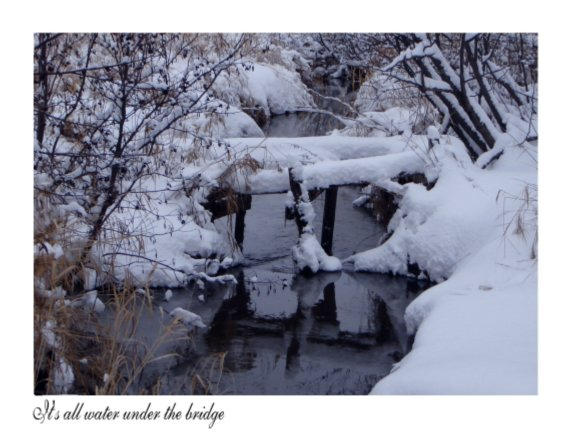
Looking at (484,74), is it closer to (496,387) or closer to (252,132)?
(252,132)

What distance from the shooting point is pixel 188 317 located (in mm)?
4688

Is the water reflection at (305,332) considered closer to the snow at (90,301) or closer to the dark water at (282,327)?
the dark water at (282,327)

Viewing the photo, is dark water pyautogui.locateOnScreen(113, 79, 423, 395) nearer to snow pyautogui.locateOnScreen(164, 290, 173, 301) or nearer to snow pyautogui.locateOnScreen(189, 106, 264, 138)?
snow pyautogui.locateOnScreen(164, 290, 173, 301)

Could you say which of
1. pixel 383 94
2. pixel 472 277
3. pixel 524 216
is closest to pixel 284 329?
pixel 472 277

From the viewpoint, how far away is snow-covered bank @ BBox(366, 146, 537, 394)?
315cm

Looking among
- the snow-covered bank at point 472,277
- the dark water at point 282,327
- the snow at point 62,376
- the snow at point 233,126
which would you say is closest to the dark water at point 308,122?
the snow at point 233,126

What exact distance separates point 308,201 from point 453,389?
9.94ft

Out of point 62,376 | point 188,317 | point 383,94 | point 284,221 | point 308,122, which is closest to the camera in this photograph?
point 62,376

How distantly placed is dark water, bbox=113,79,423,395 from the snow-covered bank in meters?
0.32

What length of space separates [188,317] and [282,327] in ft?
1.99

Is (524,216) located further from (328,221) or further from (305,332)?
(328,221)

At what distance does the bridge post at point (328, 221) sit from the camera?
6.05m

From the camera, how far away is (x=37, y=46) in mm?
3482
